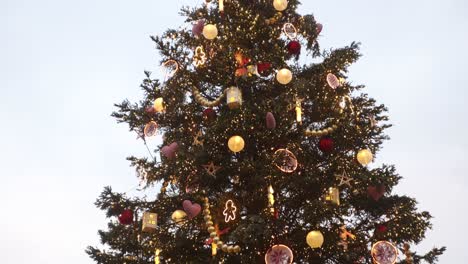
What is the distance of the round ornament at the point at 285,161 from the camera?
8.43m

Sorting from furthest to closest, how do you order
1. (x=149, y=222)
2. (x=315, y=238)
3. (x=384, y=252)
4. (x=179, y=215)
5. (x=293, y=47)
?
1. (x=293, y=47)
2. (x=179, y=215)
3. (x=149, y=222)
4. (x=384, y=252)
5. (x=315, y=238)

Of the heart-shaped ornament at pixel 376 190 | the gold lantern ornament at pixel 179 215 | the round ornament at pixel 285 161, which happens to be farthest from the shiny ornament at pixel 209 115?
the heart-shaped ornament at pixel 376 190

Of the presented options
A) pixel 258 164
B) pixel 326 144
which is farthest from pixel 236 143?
pixel 326 144

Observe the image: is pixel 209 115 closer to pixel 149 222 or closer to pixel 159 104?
pixel 159 104

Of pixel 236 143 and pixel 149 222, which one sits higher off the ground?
pixel 236 143

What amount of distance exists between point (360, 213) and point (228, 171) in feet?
10.3

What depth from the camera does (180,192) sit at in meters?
9.49

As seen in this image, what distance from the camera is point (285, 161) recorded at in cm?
851

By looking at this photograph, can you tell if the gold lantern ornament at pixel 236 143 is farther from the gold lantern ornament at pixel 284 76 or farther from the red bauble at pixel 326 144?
the red bauble at pixel 326 144

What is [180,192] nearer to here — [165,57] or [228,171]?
[228,171]

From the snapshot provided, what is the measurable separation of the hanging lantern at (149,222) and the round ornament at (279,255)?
84.6 inches

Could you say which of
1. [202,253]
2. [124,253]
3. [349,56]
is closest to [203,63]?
[349,56]

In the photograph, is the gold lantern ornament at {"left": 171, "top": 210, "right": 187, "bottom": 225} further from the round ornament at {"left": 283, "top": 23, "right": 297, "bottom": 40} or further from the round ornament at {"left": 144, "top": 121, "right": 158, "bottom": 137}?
the round ornament at {"left": 283, "top": 23, "right": 297, "bottom": 40}

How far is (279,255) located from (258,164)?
1.63 m
